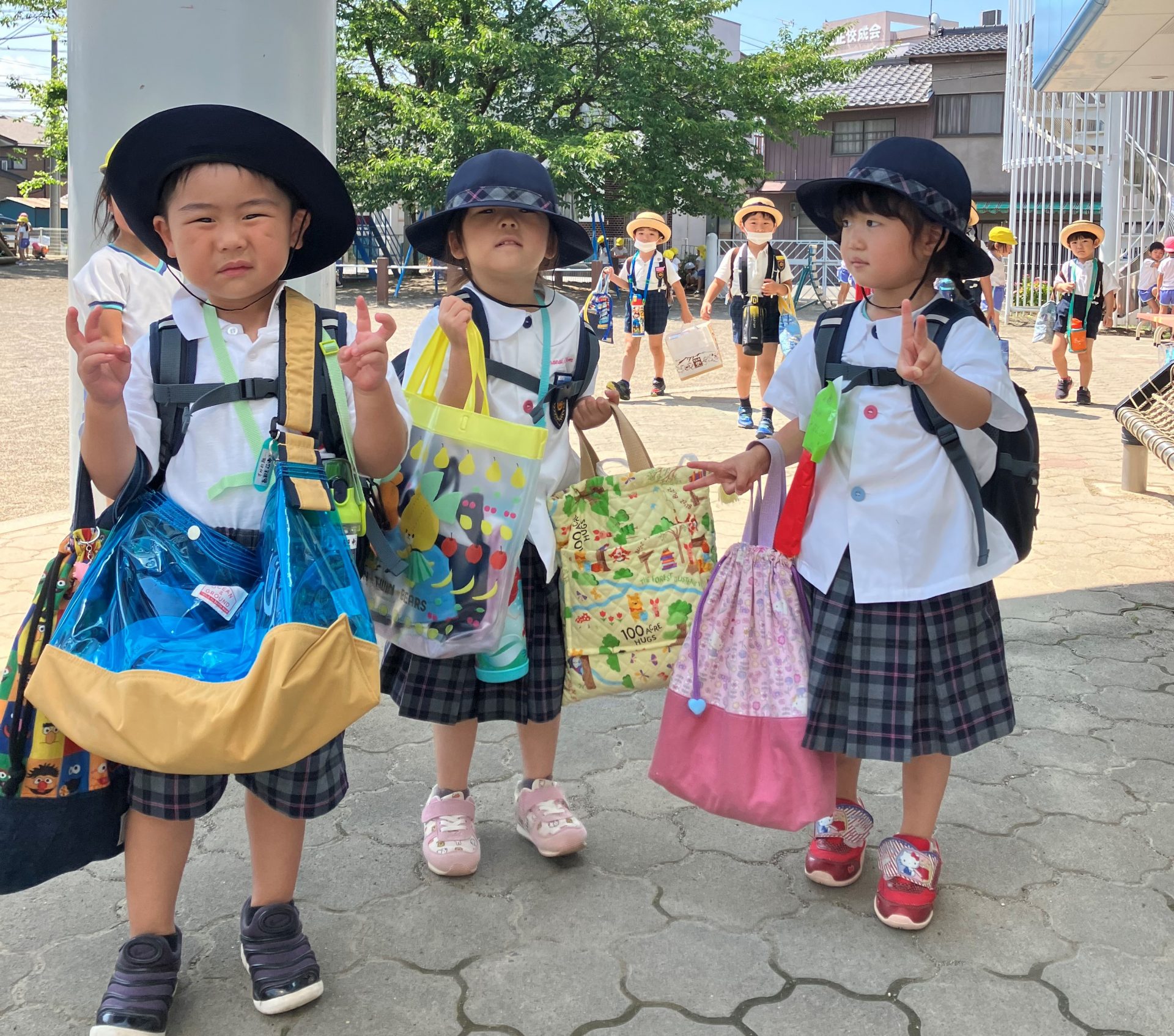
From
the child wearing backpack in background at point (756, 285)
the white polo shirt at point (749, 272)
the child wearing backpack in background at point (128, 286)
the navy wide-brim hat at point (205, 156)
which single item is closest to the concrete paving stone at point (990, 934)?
the navy wide-brim hat at point (205, 156)

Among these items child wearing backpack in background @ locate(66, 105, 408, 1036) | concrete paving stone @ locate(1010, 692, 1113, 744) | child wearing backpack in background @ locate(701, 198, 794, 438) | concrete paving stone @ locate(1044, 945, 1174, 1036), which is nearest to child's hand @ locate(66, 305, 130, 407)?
child wearing backpack in background @ locate(66, 105, 408, 1036)

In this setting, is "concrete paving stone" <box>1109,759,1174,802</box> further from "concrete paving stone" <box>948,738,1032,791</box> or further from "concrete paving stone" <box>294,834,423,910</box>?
"concrete paving stone" <box>294,834,423,910</box>

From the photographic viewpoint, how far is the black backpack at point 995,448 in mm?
2338

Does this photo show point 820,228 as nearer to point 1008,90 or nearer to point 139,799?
point 139,799

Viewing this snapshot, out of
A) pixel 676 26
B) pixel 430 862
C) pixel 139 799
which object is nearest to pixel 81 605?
pixel 139 799

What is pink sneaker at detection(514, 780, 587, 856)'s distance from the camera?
263 cm

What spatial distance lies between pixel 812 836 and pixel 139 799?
153 cm

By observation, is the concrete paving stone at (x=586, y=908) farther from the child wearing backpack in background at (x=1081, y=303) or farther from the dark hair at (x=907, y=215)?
the child wearing backpack in background at (x=1081, y=303)

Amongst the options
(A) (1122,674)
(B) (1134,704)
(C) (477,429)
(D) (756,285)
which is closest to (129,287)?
(C) (477,429)

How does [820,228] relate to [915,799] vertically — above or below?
above

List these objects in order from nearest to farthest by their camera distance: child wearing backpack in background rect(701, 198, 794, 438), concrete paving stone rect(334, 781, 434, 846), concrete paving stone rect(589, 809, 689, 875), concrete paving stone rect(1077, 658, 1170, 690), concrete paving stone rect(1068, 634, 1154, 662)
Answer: concrete paving stone rect(589, 809, 689, 875)
concrete paving stone rect(334, 781, 434, 846)
concrete paving stone rect(1077, 658, 1170, 690)
concrete paving stone rect(1068, 634, 1154, 662)
child wearing backpack in background rect(701, 198, 794, 438)

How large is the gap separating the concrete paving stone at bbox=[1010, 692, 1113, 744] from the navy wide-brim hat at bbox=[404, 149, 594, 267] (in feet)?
6.27

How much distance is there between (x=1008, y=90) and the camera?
20.8 meters

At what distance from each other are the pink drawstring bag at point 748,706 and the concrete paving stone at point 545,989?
394 millimetres
